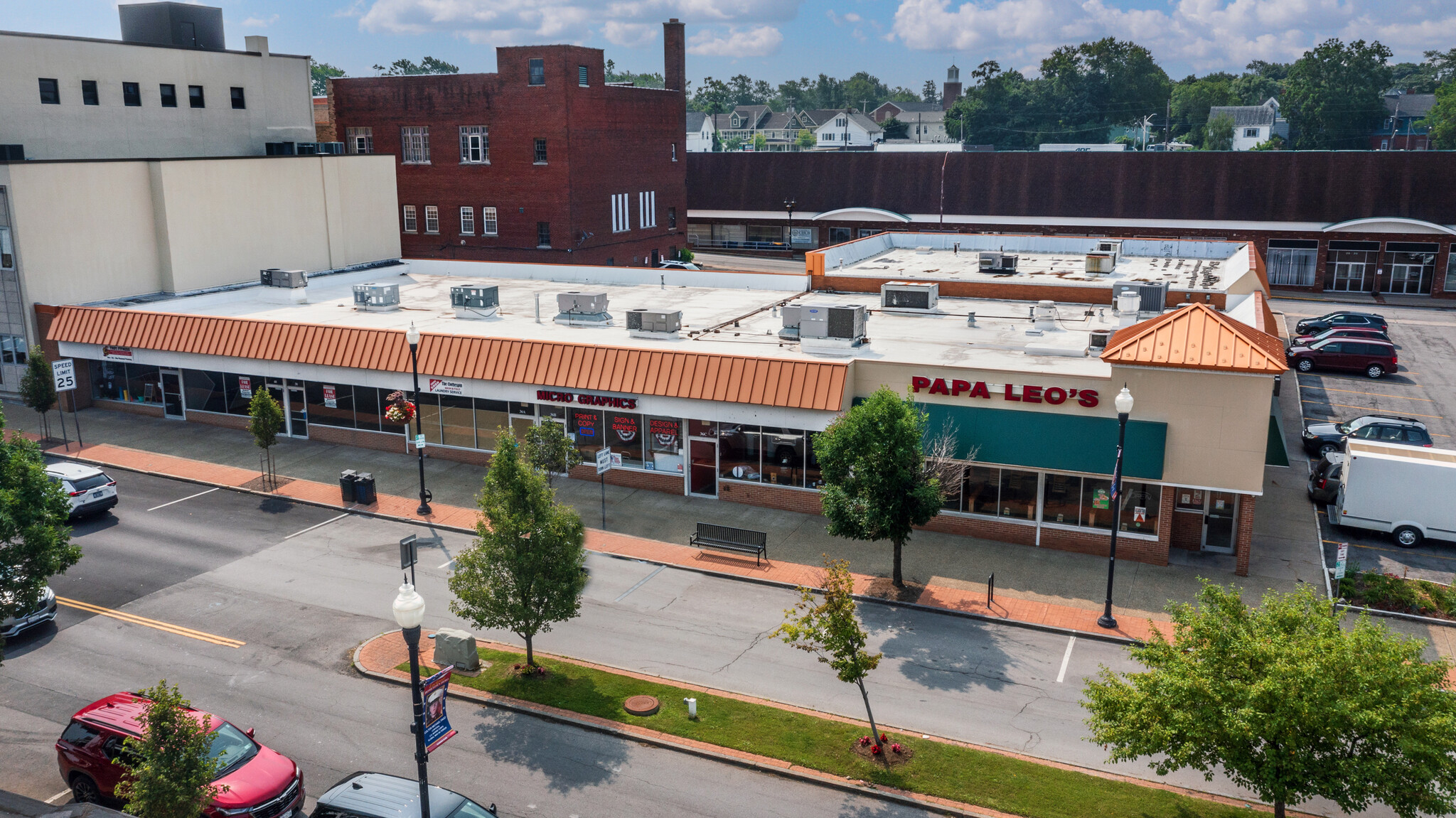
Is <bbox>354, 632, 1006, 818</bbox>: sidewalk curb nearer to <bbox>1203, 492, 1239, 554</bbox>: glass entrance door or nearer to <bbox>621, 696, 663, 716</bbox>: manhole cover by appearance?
<bbox>621, 696, 663, 716</bbox>: manhole cover

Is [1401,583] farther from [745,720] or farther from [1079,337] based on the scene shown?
[745,720]

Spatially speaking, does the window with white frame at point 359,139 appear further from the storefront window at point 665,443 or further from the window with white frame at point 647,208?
the storefront window at point 665,443

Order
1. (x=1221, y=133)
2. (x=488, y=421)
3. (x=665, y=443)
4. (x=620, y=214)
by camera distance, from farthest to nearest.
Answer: (x=1221, y=133)
(x=620, y=214)
(x=488, y=421)
(x=665, y=443)

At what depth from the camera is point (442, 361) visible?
33750 mm

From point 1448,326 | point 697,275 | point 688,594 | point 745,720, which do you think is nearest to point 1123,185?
point 1448,326

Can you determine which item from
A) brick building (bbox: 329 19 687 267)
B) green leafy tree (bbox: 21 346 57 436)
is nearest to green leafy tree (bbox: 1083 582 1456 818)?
green leafy tree (bbox: 21 346 57 436)

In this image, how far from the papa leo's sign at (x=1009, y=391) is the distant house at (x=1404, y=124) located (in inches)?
4569

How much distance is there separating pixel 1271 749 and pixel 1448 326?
53.2 metres

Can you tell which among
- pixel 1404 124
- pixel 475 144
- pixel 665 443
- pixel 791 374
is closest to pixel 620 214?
pixel 475 144

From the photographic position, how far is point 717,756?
18203 millimetres

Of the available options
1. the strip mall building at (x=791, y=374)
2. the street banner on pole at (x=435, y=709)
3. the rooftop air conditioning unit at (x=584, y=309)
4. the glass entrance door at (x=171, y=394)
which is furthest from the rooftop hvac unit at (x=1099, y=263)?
the street banner on pole at (x=435, y=709)

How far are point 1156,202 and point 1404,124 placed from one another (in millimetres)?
102892

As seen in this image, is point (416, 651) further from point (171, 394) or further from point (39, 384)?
point (171, 394)

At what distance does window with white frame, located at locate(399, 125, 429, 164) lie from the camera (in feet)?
207
